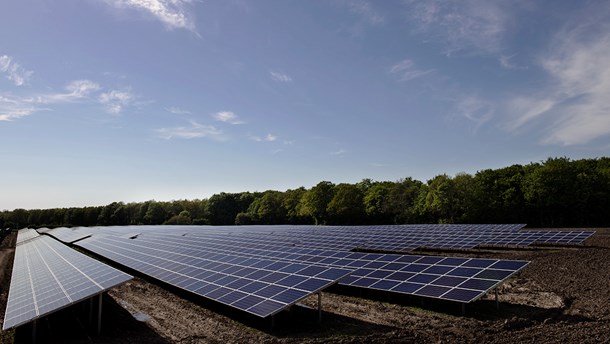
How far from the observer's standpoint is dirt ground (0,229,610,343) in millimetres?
13281

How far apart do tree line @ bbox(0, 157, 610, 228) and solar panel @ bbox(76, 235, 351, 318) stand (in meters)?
61.3

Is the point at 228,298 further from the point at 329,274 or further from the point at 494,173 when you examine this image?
the point at 494,173

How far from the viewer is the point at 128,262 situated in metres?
29.3

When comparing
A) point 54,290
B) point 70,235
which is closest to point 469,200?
point 54,290

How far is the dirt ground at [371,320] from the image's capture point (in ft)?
43.6

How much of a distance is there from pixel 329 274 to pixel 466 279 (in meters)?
6.15

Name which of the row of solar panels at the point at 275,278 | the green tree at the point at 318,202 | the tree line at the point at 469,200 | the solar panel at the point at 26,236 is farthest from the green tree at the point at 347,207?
the row of solar panels at the point at 275,278

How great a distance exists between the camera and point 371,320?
15.7 metres

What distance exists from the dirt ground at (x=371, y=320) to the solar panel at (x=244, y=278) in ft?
3.60

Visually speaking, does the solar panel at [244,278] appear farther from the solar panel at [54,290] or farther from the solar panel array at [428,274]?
the solar panel at [54,290]

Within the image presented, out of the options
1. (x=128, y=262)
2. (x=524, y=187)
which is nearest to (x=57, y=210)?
(x=128, y=262)

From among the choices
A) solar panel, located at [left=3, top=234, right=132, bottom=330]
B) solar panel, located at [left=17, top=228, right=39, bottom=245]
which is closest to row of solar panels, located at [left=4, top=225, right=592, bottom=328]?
solar panel, located at [left=3, top=234, right=132, bottom=330]

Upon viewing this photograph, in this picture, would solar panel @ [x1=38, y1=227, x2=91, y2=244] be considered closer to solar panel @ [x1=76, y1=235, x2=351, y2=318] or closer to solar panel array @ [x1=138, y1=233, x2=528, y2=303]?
solar panel @ [x1=76, y1=235, x2=351, y2=318]

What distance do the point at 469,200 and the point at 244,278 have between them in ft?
215
